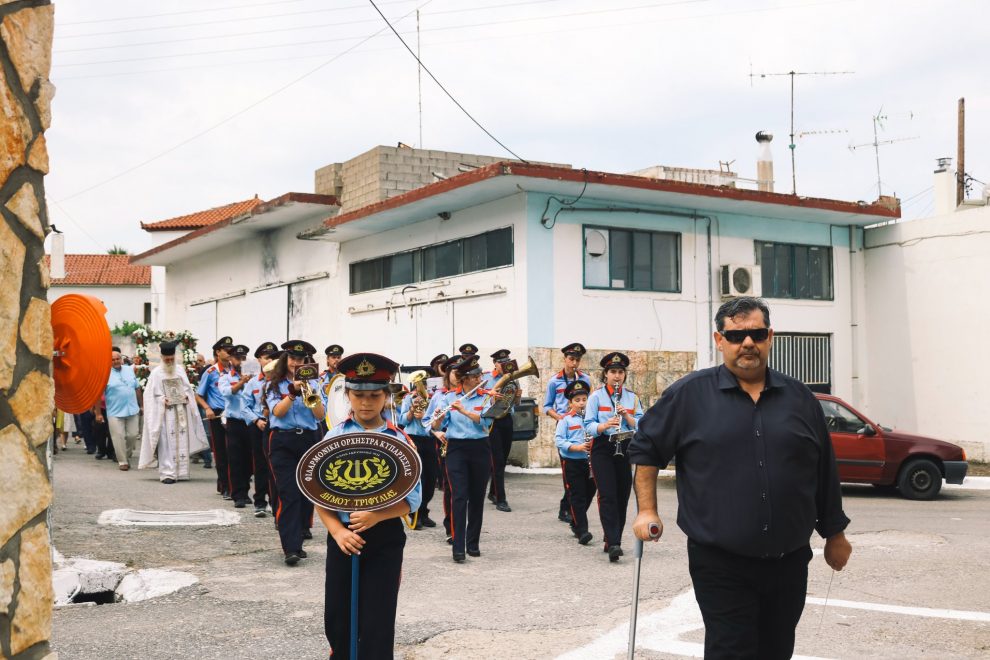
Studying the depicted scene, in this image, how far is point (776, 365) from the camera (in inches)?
858

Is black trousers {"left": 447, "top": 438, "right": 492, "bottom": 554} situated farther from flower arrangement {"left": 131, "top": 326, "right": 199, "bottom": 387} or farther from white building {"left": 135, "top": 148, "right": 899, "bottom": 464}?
flower arrangement {"left": 131, "top": 326, "right": 199, "bottom": 387}

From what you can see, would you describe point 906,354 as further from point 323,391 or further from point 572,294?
point 323,391

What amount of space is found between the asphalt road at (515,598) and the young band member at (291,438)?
0.31 m

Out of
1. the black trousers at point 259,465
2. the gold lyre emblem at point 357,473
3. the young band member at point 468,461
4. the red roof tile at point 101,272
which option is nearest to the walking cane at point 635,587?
the gold lyre emblem at point 357,473

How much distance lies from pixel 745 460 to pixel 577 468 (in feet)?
20.9

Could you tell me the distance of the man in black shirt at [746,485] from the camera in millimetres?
4340

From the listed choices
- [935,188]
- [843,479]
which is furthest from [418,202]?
[935,188]

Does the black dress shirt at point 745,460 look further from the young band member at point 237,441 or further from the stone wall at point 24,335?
the young band member at point 237,441

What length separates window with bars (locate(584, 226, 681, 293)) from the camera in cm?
1981

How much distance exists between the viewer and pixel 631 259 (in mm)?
20203

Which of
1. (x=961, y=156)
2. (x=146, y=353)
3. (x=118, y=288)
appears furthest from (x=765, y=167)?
(x=118, y=288)

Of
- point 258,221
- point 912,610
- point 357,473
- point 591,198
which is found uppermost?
point 258,221

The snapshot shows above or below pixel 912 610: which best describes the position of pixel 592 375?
above

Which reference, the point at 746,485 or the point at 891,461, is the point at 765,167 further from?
the point at 746,485
